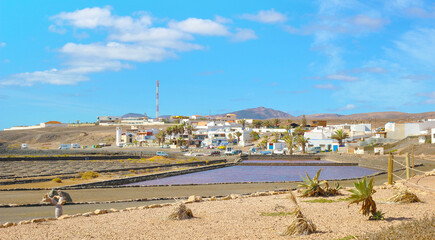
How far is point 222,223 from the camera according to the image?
1153 cm

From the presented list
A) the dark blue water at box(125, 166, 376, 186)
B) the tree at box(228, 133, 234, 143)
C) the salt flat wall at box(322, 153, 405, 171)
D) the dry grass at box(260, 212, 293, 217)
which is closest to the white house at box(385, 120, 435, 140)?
the salt flat wall at box(322, 153, 405, 171)

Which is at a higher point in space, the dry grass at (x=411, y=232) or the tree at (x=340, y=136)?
the tree at (x=340, y=136)

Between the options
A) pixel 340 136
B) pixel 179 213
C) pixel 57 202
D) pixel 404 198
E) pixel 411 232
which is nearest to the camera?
pixel 411 232

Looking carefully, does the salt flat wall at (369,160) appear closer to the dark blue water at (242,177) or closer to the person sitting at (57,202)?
the dark blue water at (242,177)

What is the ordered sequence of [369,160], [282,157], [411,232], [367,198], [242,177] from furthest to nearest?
[282,157], [369,160], [242,177], [367,198], [411,232]

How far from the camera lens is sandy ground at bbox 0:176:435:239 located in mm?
10117

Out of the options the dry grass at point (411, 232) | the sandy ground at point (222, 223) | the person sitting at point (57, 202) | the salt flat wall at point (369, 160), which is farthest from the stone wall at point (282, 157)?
the dry grass at point (411, 232)

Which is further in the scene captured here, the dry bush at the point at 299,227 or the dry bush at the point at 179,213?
the dry bush at the point at 179,213

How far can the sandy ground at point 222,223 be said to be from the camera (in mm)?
10117

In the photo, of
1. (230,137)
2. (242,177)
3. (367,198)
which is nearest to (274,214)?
(367,198)

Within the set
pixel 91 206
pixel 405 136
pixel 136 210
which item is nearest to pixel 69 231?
pixel 136 210

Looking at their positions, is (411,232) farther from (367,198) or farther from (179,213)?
(179,213)

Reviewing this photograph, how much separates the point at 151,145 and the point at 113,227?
98746mm

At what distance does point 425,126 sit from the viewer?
7431 centimetres
